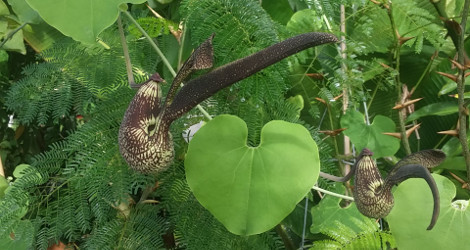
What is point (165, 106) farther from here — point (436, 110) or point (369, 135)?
point (436, 110)

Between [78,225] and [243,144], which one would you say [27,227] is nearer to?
[78,225]

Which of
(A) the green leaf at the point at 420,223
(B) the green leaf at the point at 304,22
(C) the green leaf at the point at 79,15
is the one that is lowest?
(A) the green leaf at the point at 420,223

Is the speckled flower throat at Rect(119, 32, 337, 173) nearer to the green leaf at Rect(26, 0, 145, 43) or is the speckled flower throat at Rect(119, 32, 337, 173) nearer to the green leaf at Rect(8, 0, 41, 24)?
the green leaf at Rect(26, 0, 145, 43)

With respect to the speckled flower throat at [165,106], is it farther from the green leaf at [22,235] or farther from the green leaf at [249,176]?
the green leaf at [22,235]

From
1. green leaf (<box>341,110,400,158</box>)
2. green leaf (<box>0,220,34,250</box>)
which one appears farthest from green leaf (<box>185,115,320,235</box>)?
green leaf (<box>341,110,400,158</box>)

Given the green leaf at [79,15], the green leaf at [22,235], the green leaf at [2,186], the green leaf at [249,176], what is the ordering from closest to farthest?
the green leaf at [79,15]
the green leaf at [249,176]
the green leaf at [22,235]
the green leaf at [2,186]

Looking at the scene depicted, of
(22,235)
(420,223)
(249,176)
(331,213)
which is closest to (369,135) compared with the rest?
(331,213)

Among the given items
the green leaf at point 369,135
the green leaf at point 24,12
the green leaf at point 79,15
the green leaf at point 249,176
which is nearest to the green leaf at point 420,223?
the green leaf at point 249,176

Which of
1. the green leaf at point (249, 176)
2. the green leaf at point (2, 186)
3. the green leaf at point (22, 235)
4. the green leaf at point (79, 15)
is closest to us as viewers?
the green leaf at point (79, 15)
